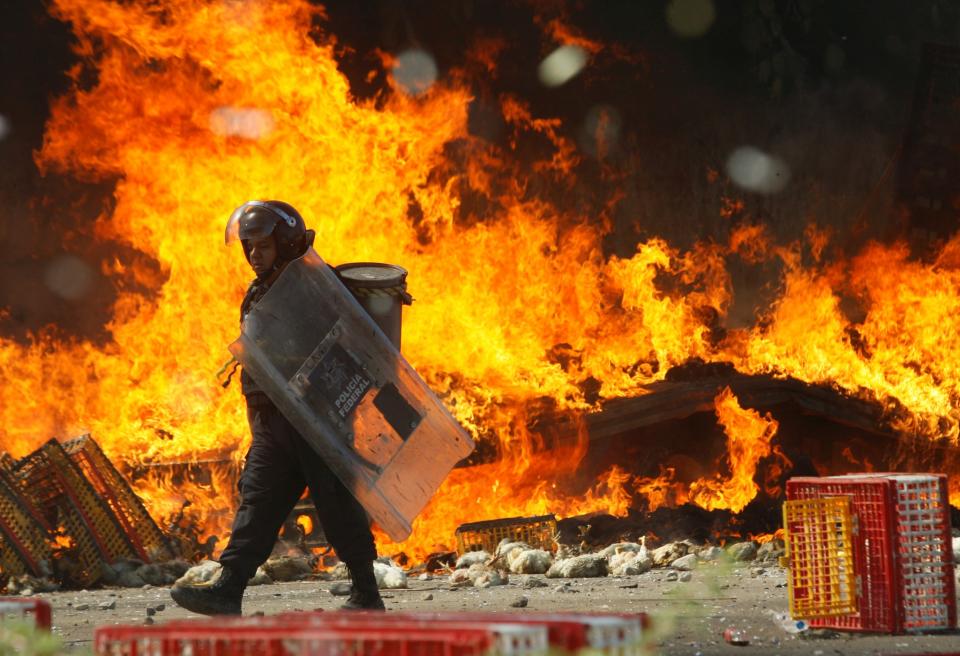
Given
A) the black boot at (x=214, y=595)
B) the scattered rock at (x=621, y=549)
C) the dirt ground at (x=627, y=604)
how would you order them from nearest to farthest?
the dirt ground at (x=627, y=604) → the black boot at (x=214, y=595) → the scattered rock at (x=621, y=549)

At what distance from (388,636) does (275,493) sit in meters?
3.25

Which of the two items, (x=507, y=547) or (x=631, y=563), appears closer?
(x=631, y=563)

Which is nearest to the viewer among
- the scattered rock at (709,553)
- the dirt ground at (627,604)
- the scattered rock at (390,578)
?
the dirt ground at (627,604)

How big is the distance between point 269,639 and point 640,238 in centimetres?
1129

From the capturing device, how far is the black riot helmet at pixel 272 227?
5617mm

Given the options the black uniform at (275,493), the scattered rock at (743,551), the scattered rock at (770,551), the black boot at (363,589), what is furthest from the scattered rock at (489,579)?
the black uniform at (275,493)

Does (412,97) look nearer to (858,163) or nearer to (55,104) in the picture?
(55,104)

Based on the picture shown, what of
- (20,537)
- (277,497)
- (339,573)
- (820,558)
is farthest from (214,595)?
(20,537)

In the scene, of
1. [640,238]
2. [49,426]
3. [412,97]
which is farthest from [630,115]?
[49,426]

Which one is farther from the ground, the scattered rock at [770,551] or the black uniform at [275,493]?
the black uniform at [275,493]

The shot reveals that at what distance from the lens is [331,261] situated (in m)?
11.5

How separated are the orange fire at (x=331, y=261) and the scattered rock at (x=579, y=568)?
→ 83.5 inches

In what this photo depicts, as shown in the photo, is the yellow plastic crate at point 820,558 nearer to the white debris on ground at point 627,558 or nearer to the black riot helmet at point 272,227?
the black riot helmet at point 272,227

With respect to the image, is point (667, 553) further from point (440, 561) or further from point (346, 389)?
point (346, 389)
